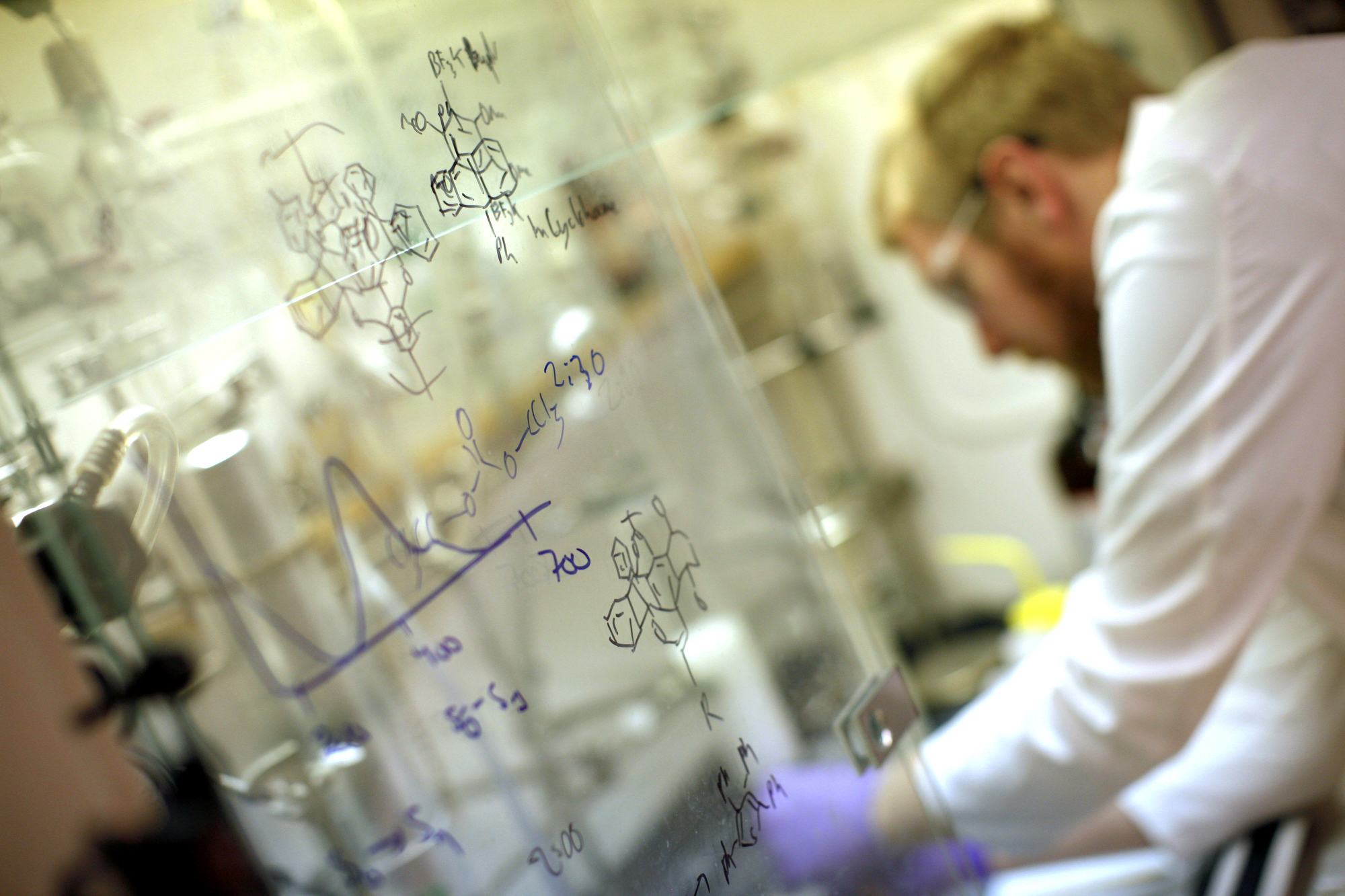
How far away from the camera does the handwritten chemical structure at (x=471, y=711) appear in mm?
556

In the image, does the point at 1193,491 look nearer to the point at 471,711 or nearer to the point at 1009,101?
the point at 1009,101

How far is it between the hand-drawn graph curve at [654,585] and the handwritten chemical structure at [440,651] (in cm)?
12

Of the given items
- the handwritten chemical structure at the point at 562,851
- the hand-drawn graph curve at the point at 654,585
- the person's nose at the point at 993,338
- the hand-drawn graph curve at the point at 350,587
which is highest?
the hand-drawn graph curve at the point at 350,587

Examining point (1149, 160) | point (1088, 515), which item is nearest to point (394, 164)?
point (1149, 160)

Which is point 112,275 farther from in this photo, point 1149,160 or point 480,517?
point 1149,160

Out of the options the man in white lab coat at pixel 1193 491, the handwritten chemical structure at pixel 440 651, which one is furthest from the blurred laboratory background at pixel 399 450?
the man in white lab coat at pixel 1193 491

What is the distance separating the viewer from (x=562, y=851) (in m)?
0.59

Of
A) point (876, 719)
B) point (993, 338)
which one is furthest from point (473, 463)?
point (993, 338)

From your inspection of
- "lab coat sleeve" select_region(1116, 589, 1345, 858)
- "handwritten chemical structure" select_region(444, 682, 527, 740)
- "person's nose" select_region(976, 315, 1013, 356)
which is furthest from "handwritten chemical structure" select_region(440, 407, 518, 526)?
"person's nose" select_region(976, 315, 1013, 356)

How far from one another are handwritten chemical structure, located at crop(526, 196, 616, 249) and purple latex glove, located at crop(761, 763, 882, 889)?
428 mm

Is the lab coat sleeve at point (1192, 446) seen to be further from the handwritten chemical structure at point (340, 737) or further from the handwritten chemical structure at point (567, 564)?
the handwritten chemical structure at point (340, 737)

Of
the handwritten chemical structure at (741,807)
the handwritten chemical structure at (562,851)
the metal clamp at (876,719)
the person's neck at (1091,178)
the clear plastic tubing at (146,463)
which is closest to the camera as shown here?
the clear plastic tubing at (146,463)

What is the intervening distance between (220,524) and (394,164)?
224mm

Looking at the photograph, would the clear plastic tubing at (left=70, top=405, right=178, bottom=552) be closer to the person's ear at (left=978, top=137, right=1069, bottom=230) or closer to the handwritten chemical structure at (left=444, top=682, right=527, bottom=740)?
the handwritten chemical structure at (left=444, top=682, right=527, bottom=740)
